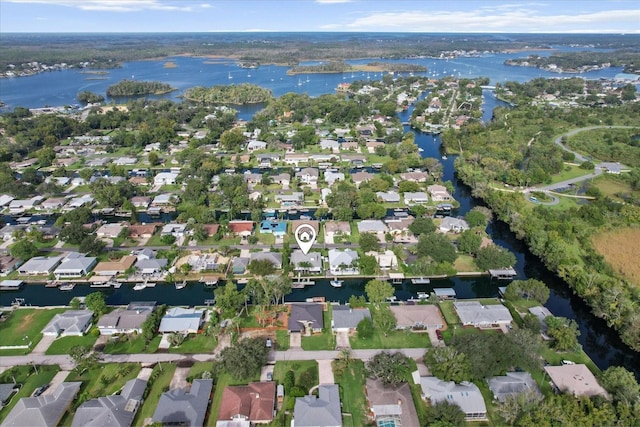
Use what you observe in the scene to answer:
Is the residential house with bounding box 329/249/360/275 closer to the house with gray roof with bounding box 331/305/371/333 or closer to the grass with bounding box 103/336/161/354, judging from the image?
the house with gray roof with bounding box 331/305/371/333

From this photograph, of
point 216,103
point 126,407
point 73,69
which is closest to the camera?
point 126,407

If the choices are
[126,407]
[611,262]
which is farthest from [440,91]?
[126,407]

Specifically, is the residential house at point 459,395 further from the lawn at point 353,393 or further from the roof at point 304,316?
the roof at point 304,316

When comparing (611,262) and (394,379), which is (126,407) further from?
(611,262)

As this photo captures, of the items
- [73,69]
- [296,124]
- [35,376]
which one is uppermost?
[73,69]

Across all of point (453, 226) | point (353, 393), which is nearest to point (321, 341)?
point (353, 393)

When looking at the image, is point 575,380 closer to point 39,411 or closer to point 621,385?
point 621,385
